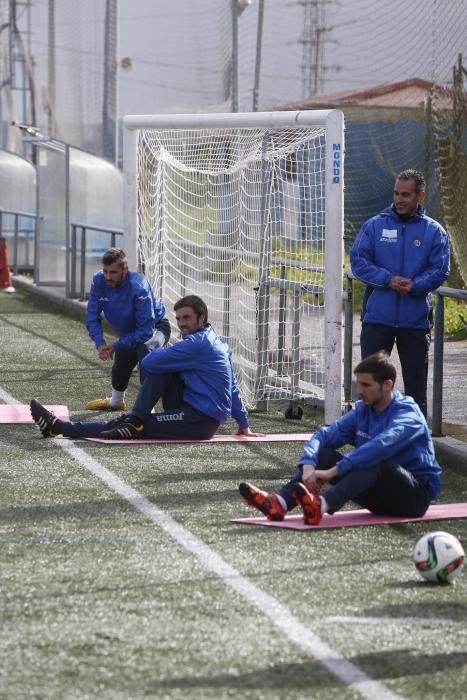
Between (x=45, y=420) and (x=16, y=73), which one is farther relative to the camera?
(x=16, y=73)

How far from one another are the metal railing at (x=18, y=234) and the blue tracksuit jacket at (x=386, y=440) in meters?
19.1

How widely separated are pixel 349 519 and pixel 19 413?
4201 millimetres

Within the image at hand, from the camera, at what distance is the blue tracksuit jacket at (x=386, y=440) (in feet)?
24.4

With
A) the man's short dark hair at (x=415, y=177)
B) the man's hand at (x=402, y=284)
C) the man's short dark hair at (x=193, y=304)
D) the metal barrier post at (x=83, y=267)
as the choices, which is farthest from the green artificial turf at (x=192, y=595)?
the metal barrier post at (x=83, y=267)

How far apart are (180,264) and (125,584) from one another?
8.32 m

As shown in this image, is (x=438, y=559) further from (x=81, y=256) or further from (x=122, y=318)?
(x=81, y=256)

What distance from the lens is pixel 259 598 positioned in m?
6.18

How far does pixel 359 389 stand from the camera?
769cm

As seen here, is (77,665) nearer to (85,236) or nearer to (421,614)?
(421,614)

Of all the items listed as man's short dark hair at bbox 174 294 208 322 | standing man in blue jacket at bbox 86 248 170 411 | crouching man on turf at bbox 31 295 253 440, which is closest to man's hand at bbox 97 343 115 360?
standing man in blue jacket at bbox 86 248 170 411

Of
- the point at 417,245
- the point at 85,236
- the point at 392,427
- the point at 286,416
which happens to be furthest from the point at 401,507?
the point at 85,236

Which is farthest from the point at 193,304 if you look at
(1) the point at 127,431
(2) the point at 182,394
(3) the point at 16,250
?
(3) the point at 16,250

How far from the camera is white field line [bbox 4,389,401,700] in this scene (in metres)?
5.16

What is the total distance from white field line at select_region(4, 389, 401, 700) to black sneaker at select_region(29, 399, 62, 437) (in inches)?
39.9
